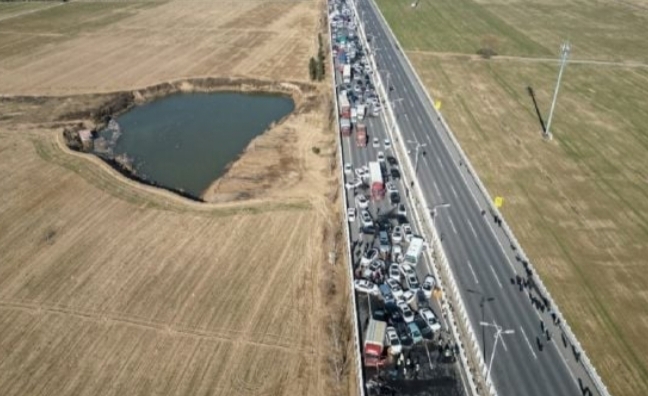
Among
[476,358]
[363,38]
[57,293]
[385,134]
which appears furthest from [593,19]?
[57,293]

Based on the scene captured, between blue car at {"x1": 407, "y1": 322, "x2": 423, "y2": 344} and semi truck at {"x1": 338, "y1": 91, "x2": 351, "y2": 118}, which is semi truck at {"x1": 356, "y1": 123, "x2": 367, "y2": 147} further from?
blue car at {"x1": 407, "y1": 322, "x2": 423, "y2": 344}

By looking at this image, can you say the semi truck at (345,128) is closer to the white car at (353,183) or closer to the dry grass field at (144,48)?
the white car at (353,183)

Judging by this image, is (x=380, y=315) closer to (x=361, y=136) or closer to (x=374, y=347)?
(x=374, y=347)

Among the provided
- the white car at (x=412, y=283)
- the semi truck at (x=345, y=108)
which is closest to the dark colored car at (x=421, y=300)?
the white car at (x=412, y=283)

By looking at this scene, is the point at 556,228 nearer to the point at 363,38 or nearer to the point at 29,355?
the point at 29,355

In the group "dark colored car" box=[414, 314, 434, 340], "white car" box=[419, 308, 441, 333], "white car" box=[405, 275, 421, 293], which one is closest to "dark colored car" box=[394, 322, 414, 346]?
"dark colored car" box=[414, 314, 434, 340]

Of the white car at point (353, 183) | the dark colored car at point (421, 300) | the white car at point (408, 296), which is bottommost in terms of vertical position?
the dark colored car at point (421, 300)
